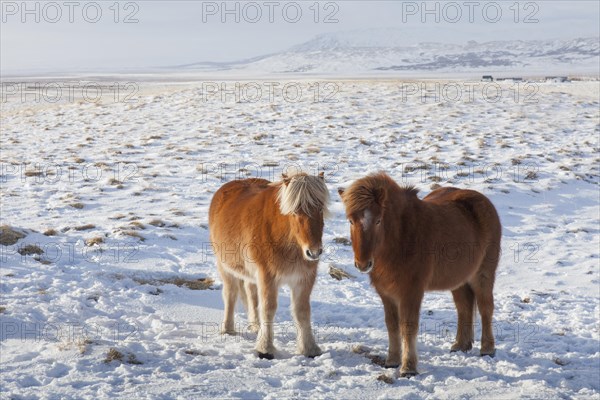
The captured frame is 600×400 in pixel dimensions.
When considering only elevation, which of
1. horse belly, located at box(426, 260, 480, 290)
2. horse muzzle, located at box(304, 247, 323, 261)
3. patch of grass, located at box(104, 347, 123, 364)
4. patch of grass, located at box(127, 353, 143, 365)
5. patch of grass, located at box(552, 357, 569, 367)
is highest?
horse muzzle, located at box(304, 247, 323, 261)

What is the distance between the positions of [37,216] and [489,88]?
Result: 28.1 metres

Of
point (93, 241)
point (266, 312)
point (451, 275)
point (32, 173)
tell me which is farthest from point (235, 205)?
point (32, 173)

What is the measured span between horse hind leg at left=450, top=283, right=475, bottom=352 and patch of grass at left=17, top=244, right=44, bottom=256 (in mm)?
6549

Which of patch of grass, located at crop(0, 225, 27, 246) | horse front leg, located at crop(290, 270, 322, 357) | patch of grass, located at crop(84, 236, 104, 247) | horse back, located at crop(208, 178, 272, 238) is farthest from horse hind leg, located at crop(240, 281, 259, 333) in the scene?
patch of grass, located at crop(0, 225, 27, 246)

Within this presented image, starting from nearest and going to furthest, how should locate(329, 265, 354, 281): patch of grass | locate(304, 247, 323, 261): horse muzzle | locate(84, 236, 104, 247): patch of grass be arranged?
1. locate(304, 247, 323, 261): horse muzzle
2. locate(329, 265, 354, 281): patch of grass
3. locate(84, 236, 104, 247): patch of grass

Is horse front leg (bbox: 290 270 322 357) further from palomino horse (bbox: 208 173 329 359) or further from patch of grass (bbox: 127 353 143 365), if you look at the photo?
patch of grass (bbox: 127 353 143 365)

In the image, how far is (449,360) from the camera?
6602 mm

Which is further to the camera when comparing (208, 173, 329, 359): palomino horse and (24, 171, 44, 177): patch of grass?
(24, 171, 44, 177): patch of grass

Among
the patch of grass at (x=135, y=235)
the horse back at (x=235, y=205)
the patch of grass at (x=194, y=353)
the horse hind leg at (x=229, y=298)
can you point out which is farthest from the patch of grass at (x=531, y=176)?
the patch of grass at (x=194, y=353)

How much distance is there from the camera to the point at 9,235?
396 inches

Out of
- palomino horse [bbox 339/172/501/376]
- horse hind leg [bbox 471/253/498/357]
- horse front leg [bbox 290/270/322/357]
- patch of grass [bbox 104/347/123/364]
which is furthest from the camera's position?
horse hind leg [bbox 471/253/498/357]

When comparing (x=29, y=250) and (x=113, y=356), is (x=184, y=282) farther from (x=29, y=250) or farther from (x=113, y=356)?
(x=113, y=356)

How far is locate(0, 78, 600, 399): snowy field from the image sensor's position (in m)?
6.01

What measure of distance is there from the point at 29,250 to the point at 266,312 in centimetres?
507
